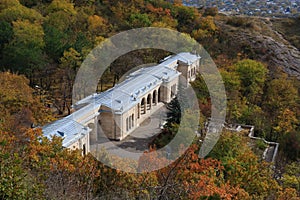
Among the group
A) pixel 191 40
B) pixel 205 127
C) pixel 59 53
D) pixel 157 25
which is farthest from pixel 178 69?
pixel 205 127

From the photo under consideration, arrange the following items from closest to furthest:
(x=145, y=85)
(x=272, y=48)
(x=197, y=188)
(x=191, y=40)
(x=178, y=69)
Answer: (x=197, y=188), (x=145, y=85), (x=178, y=69), (x=191, y=40), (x=272, y=48)

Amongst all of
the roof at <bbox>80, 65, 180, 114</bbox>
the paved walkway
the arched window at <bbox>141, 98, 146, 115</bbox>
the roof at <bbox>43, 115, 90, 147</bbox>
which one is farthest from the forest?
the arched window at <bbox>141, 98, 146, 115</bbox>

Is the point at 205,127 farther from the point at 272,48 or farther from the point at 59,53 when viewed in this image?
the point at 272,48

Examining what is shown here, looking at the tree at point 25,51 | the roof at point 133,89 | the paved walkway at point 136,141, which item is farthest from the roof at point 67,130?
the tree at point 25,51

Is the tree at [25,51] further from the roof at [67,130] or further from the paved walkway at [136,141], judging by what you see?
the roof at [67,130]

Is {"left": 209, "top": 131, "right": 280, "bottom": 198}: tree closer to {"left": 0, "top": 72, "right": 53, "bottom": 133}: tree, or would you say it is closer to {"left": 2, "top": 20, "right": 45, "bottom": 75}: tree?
{"left": 0, "top": 72, "right": 53, "bottom": 133}: tree

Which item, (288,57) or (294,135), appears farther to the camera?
(288,57)

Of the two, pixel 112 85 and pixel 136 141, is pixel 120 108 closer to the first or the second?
pixel 136 141
